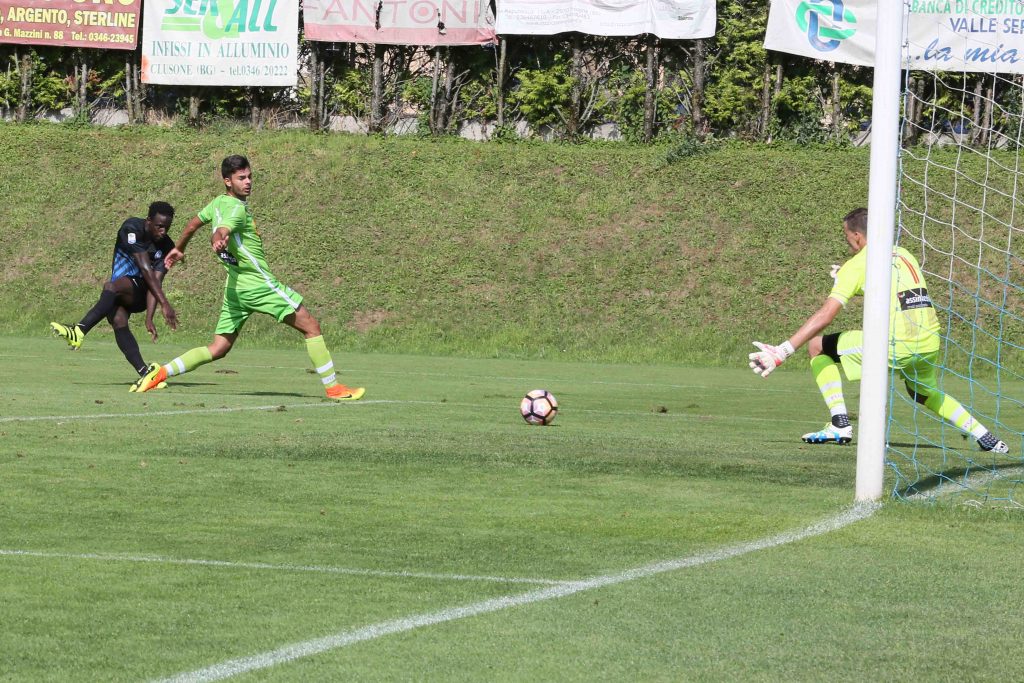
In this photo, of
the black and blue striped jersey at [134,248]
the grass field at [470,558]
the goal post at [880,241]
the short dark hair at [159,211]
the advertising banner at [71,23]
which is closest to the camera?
the grass field at [470,558]

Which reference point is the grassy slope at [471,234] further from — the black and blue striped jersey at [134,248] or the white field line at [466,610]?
the white field line at [466,610]

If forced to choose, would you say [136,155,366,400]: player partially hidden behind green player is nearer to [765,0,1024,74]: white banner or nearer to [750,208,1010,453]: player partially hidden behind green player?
[750,208,1010,453]: player partially hidden behind green player

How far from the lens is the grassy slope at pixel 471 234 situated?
2520cm

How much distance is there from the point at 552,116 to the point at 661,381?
14334 mm

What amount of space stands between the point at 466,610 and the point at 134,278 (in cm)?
1123

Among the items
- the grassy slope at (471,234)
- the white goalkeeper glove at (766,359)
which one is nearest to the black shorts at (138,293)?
the white goalkeeper glove at (766,359)

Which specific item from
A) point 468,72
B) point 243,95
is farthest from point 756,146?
point 243,95

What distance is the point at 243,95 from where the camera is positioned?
33438 millimetres

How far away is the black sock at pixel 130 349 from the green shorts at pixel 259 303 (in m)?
1.41

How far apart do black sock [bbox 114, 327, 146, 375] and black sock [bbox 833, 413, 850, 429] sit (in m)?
7.01

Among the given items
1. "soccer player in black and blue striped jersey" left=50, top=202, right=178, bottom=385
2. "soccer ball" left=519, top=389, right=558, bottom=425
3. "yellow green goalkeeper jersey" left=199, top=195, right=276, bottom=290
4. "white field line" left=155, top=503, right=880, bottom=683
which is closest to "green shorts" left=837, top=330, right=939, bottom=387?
"soccer ball" left=519, top=389, right=558, bottom=425

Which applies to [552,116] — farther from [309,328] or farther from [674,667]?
[674,667]

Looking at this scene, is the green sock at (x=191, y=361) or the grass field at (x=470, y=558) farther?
the green sock at (x=191, y=361)

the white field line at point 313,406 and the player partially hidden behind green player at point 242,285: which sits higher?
the player partially hidden behind green player at point 242,285
